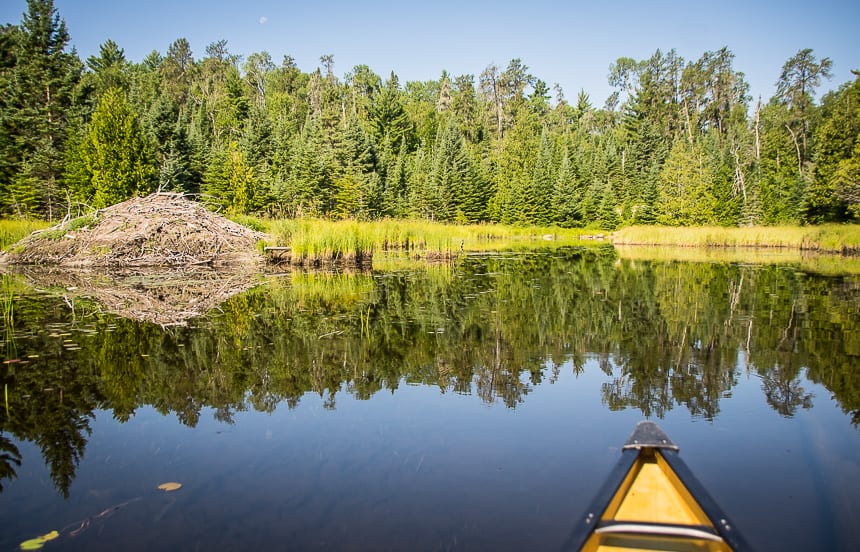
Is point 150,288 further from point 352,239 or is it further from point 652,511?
point 652,511

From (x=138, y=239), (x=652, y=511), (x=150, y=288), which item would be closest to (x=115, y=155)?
(x=138, y=239)

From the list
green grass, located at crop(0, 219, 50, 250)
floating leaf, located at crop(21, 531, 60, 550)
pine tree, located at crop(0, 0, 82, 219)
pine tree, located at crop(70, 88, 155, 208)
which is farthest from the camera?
pine tree, located at crop(0, 0, 82, 219)

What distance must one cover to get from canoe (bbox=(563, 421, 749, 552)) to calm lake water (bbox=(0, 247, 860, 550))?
1.31 ft

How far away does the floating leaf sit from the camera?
288cm

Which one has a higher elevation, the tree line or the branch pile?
the tree line

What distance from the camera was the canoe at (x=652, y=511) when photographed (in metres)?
2.49

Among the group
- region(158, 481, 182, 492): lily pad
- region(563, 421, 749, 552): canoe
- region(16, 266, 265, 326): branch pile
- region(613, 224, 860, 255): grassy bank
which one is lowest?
region(158, 481, 182, 492): lily pad

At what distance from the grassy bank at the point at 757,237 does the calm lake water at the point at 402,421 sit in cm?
1906

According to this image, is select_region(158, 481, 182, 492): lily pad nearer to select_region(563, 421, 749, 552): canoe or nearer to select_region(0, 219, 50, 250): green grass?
select_region(563, 421, 749, 552): canoe

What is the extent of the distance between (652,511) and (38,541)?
325 centimetres

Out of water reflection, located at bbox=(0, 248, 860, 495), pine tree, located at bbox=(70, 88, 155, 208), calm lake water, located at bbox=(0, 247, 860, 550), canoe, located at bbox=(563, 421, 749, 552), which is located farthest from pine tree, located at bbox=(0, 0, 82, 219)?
canoe, located at bbox=(563, 421, 749, 552)

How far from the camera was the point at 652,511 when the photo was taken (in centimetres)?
295

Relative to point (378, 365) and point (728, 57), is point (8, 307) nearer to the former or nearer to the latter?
point (378, 365)

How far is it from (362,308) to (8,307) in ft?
20.1
